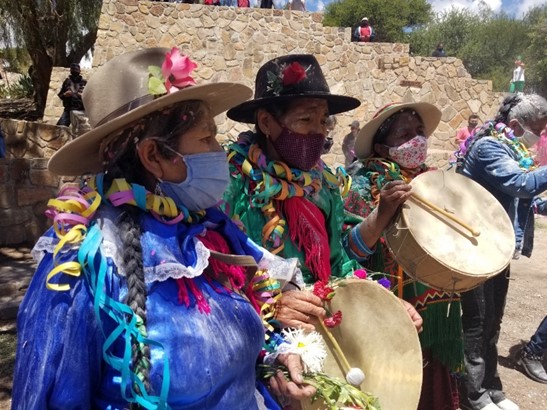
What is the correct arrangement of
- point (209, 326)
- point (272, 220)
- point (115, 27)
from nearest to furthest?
point (209, 326) < point (272, 220) < point (115, 27)

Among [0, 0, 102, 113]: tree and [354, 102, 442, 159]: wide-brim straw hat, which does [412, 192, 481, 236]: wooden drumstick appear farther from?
[0, 0, 102, 113]: tree

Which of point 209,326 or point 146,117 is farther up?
point 146,117

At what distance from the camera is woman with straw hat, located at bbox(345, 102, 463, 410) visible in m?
3.19

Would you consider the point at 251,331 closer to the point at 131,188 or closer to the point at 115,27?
the point at 131,188

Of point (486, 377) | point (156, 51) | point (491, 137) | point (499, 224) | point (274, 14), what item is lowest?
point (486, 377)

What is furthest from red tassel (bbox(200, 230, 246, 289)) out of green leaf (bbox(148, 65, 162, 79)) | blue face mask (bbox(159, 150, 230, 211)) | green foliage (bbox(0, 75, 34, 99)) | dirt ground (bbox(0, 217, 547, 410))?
green foliage (bbox(0, 75, 34, 99))

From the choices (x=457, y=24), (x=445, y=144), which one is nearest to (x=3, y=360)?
(x=445, y=144)

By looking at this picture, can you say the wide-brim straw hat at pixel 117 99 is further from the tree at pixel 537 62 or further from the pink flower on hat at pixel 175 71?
the tree at pixel 537 62

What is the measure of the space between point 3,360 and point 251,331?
3155 mm

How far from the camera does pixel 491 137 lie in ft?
12.2

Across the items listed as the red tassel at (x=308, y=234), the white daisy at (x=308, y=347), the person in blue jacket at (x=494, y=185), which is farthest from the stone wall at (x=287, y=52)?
the white daisy at (x=308, y=347)

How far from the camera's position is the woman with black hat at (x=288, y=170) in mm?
2410

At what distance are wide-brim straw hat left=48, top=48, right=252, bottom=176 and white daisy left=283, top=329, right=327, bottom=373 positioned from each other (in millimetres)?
880

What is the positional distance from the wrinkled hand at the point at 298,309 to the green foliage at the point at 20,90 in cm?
1794
